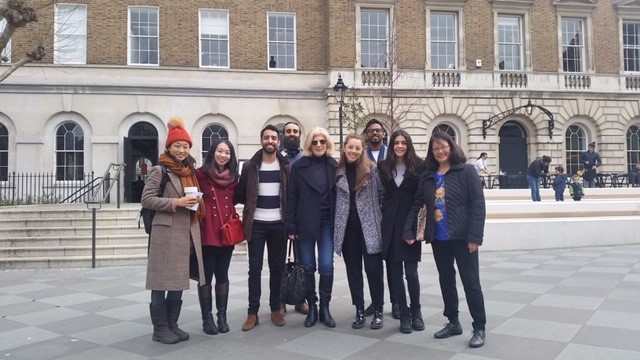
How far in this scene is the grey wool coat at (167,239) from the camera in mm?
4793

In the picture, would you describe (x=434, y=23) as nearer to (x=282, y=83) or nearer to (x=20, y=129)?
(x=282, y=83)

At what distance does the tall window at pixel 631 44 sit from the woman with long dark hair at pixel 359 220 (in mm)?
23877

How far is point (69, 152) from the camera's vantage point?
1950cm

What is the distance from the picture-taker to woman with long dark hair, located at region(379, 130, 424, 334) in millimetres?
5148

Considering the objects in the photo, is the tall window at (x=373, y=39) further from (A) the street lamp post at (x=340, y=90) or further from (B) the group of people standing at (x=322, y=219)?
(B) the group of people standing at (x=322, y=219)

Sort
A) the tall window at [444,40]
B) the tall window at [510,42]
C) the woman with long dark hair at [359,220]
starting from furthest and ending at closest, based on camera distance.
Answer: the tall window at [510,42] → the tall window at [444,40] → the woman with long dark hair at [359,220]

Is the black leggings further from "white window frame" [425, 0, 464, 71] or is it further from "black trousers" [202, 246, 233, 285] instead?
"white window frame" [425, 0, 464, 71]

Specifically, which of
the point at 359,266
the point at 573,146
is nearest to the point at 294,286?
the point at 359,266

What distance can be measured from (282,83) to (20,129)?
10.6 metres

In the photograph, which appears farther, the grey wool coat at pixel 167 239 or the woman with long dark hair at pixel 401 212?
the woman with long dark hair at pixel 401 212

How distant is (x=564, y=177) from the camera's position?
635 inches

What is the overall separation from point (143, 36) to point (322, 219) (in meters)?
17.7

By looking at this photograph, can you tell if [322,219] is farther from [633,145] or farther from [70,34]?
[633,145]

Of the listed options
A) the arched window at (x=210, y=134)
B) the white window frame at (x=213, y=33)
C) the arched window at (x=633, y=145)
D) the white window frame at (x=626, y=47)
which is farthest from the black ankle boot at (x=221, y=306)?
the white window frame at (x=626, y=47)
